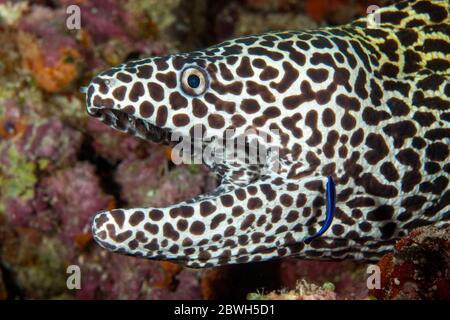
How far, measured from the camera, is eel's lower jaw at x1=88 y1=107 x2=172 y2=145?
3.49m

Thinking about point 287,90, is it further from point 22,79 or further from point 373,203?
point 22,79

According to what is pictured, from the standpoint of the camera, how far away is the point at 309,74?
3307 millimetres

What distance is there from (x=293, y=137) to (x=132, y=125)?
1266 millimetres

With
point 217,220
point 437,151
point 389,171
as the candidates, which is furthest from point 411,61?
point 217,220

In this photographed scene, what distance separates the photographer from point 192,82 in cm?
310

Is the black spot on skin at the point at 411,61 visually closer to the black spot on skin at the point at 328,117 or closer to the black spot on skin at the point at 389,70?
the black spot on skin at the point at 389,70

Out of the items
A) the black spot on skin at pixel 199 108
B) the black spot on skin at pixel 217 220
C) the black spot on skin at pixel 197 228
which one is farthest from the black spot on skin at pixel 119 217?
the black spot on skin at pixel 199 108

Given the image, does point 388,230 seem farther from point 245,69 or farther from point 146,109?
point 146,109

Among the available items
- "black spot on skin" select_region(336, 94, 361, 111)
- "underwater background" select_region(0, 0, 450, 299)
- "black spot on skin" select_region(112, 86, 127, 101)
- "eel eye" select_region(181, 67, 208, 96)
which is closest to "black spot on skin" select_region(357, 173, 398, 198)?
"black spot on skin" select_region(336, 94, 361, 111)

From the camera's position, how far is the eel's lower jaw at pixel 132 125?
11.4 feet

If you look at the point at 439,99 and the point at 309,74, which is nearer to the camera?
the point at 309,74

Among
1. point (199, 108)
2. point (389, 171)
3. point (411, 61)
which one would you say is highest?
point (411, 61)
